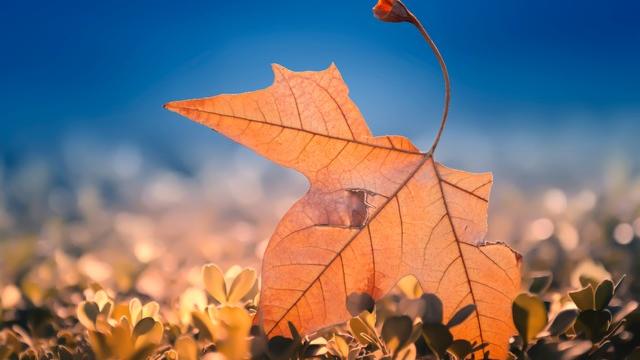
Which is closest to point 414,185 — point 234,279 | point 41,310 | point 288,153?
point 288,153

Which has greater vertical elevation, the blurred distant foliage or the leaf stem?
the leaf stem

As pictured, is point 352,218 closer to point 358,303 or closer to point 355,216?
point 355,216

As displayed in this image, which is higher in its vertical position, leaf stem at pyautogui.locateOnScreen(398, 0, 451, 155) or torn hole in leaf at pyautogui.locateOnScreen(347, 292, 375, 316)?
leaf stem at pyautogui.locateOnScreen(398, 0, 451, 155)

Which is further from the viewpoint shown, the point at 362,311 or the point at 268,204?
the point at 268,204

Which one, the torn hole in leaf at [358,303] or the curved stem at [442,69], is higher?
the curved stem at [442,69]

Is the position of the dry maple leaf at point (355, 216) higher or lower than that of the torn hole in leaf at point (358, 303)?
higher

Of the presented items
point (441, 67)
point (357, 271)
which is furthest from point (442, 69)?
point (357, 271)

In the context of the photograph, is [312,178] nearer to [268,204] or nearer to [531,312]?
[531,312]

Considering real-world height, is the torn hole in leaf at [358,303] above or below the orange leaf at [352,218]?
below
